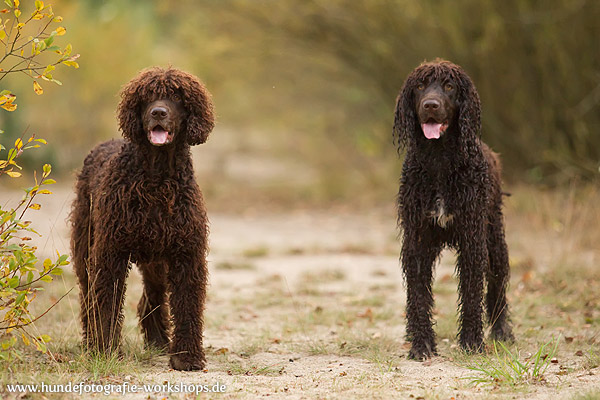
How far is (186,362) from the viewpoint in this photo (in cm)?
539

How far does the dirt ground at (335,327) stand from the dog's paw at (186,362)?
0.27ft

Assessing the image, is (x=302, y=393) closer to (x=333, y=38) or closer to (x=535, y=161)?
(x=535, y=161)

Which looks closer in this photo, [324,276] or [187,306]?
[187,306]

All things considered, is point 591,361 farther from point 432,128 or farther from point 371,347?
point 432,128

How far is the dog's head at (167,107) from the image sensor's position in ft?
16.9

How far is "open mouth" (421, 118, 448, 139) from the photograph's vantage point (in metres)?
5.46

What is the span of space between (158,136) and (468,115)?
2133 millimetres

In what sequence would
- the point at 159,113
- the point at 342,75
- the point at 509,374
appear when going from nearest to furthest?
the point at 509,374, the point at 159,113, the point at 342,75

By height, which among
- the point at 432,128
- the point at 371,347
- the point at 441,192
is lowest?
the point at 371,347

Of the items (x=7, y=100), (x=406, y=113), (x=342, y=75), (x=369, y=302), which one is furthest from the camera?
(x=342, y=75)

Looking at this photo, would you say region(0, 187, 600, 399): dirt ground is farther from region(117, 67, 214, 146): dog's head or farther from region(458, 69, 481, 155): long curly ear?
region(458, 69, 481, 155): long curly ear

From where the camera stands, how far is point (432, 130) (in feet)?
18.0

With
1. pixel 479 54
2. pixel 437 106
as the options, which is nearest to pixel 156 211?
pixel 437 106

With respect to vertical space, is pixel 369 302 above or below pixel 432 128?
below
